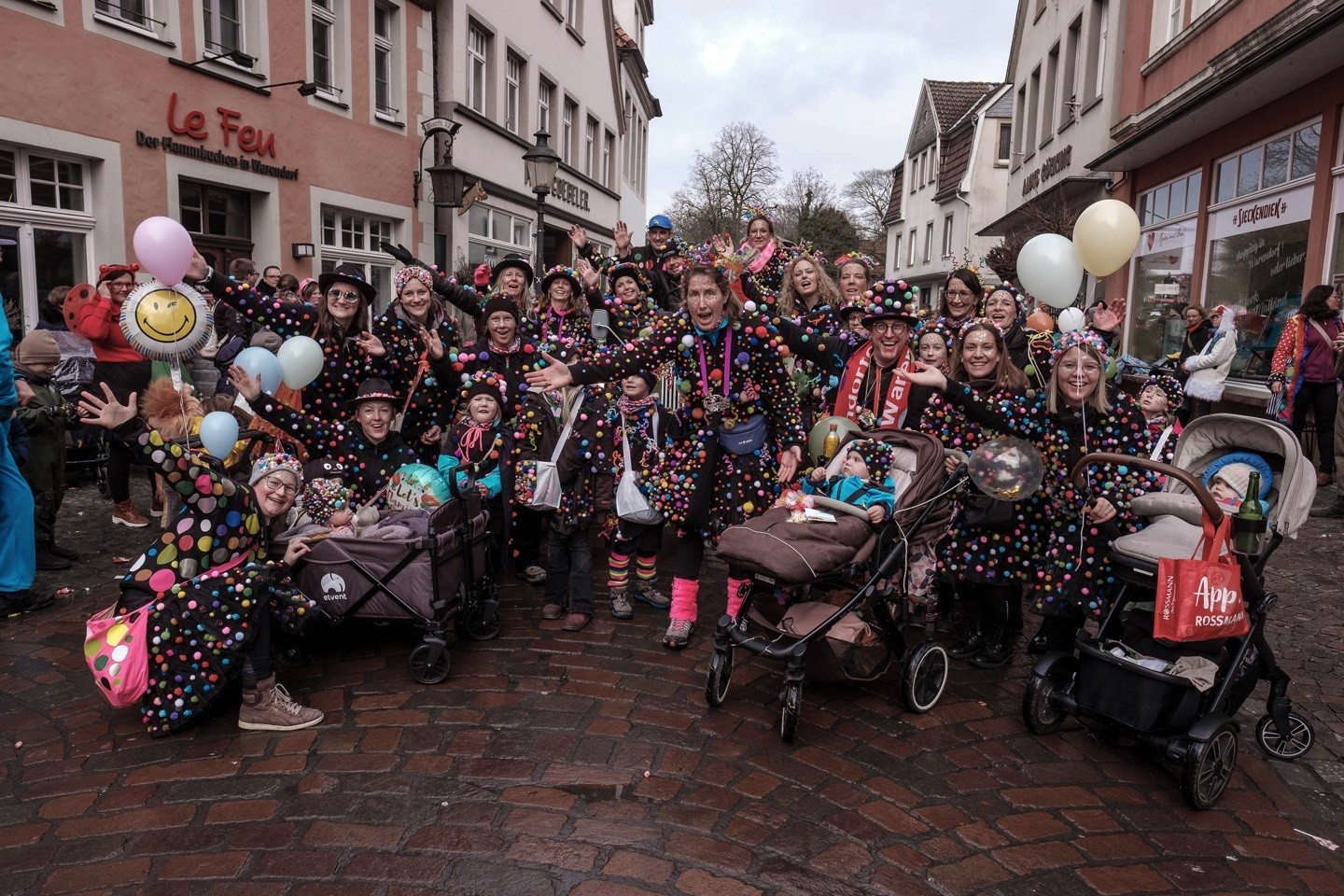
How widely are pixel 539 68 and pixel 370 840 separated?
787 inches

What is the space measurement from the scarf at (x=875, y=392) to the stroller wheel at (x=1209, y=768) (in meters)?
1.99

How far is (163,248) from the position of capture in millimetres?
4215

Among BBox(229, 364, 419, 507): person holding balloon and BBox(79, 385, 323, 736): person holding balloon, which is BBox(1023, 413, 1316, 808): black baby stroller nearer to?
BBox(79, 385, 323, 736): person holding balloon

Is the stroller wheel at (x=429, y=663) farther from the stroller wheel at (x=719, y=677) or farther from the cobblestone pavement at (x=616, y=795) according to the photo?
the stroller wheel at (x=719, y=677)

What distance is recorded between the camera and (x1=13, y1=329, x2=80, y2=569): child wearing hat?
5887 mm

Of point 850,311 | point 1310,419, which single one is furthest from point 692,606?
point 1310,419

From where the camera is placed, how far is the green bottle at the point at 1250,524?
324 centimetres

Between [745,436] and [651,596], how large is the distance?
138 centimetres

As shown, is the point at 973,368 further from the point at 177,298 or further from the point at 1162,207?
the point at 1162,207

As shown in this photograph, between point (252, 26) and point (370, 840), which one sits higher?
point (252, 26)

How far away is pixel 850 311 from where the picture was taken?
226 inches

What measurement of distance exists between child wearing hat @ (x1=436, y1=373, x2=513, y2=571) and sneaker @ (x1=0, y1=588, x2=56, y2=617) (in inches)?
98.9

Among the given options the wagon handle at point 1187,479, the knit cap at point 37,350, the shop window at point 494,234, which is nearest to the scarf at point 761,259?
the wagon handle at point 1187,479

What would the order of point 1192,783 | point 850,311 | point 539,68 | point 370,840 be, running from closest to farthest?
point 370,840
point 1192,783
point 850,311
point 539,68
